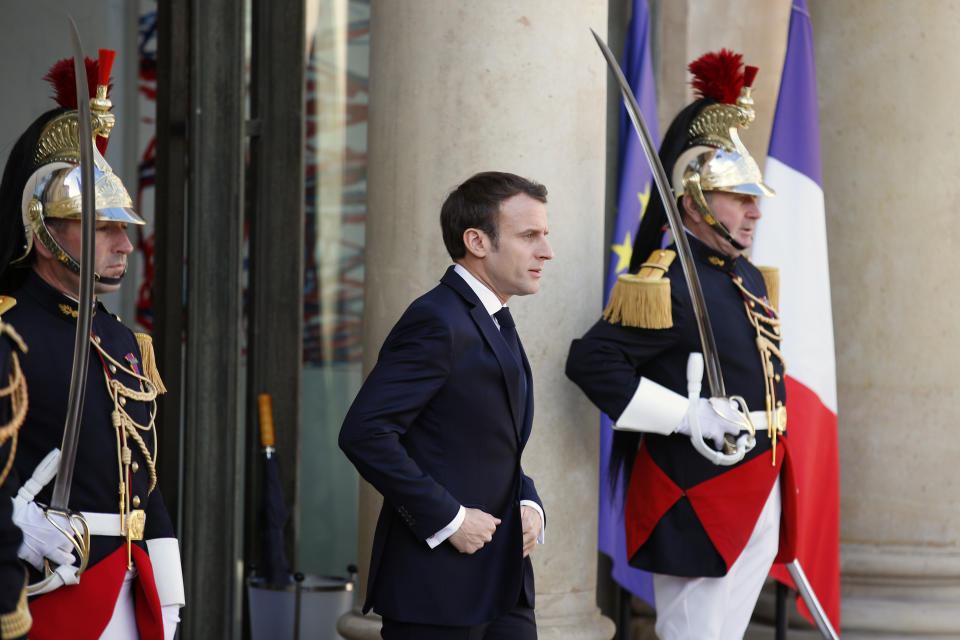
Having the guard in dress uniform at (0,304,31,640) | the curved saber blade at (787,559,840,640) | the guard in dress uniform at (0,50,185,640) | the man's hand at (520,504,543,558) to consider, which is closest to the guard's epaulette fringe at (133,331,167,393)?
the guard in dress uniform at (0,50,185,640)

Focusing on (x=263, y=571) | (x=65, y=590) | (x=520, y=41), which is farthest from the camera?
(x=263, y=571)

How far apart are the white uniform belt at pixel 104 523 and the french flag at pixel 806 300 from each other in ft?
8.84

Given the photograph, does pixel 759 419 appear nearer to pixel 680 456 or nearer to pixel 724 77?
pixel 680 456

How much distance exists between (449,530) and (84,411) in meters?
0.81

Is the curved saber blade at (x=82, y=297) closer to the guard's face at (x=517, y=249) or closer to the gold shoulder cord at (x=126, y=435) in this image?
the gold shoulder cord at (x=126, y=435)

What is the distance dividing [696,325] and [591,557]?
82cm

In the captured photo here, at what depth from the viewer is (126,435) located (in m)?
2.88

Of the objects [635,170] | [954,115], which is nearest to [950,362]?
[954,115]

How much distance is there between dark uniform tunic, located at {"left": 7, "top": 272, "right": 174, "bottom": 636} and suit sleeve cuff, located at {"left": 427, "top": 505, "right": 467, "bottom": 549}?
2.06 feet

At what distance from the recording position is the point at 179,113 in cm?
517

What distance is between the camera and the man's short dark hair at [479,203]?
2959 millimetres

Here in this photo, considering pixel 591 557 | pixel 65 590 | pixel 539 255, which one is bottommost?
pixel 591 557

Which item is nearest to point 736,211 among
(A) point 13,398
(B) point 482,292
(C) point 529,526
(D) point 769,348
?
(D) point 769,348

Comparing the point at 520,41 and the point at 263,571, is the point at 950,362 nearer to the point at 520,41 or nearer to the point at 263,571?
the point at 520,41
